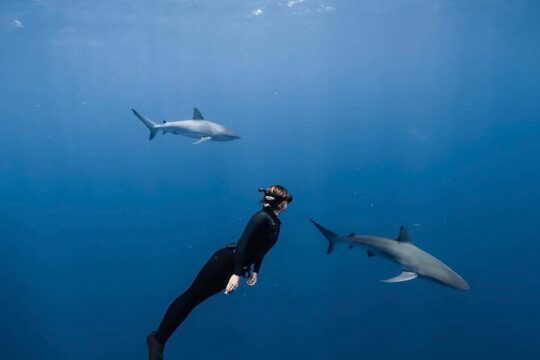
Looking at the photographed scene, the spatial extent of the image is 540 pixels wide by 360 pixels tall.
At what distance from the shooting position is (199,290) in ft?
18.9

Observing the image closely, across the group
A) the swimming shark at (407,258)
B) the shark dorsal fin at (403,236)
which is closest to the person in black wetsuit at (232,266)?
the swimming shark at (407,258)

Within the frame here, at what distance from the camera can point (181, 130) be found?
12.9 m

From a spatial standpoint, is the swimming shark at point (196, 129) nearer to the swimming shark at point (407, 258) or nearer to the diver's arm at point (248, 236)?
the swimming shark at point (407, 258)

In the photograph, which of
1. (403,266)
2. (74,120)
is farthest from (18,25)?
(74,120)

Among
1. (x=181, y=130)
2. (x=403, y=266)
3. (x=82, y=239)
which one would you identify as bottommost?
(x=82, y=239)

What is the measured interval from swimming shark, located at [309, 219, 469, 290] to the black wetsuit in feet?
8.54

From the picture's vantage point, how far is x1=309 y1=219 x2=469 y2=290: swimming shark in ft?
A: 27.0

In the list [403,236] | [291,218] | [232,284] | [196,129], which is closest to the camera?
[232,284]

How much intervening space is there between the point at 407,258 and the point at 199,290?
15.1 feet

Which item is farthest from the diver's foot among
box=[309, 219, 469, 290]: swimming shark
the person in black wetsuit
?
box=[309, 219, 469, 290]: swimming shark

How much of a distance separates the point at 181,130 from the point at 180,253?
53.0 ft

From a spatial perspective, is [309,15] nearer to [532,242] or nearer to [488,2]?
[488,2]

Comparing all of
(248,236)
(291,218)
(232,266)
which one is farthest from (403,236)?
(291,218)

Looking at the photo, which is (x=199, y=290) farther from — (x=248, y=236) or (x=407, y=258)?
(x=407, y=258)
